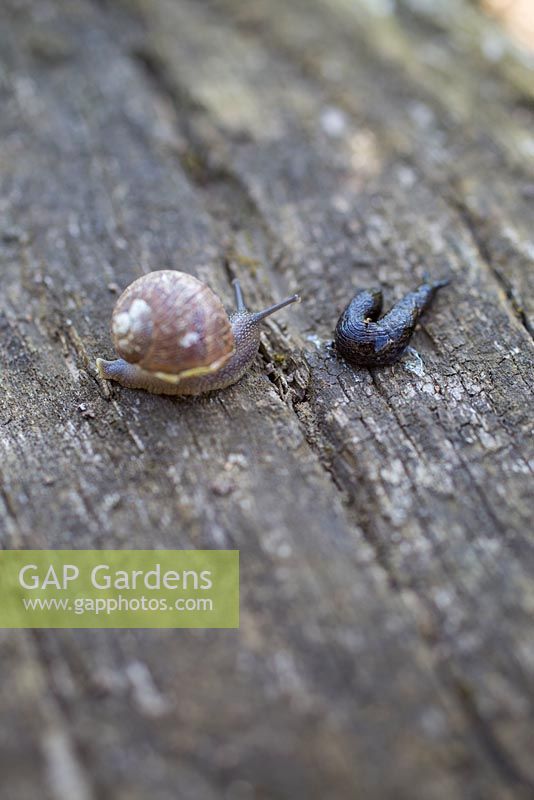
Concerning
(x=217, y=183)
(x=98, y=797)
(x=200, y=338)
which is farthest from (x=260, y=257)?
(x=98, y=797)

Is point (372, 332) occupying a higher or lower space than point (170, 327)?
higher

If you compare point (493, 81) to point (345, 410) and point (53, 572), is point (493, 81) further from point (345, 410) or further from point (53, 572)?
point (53, 572)
